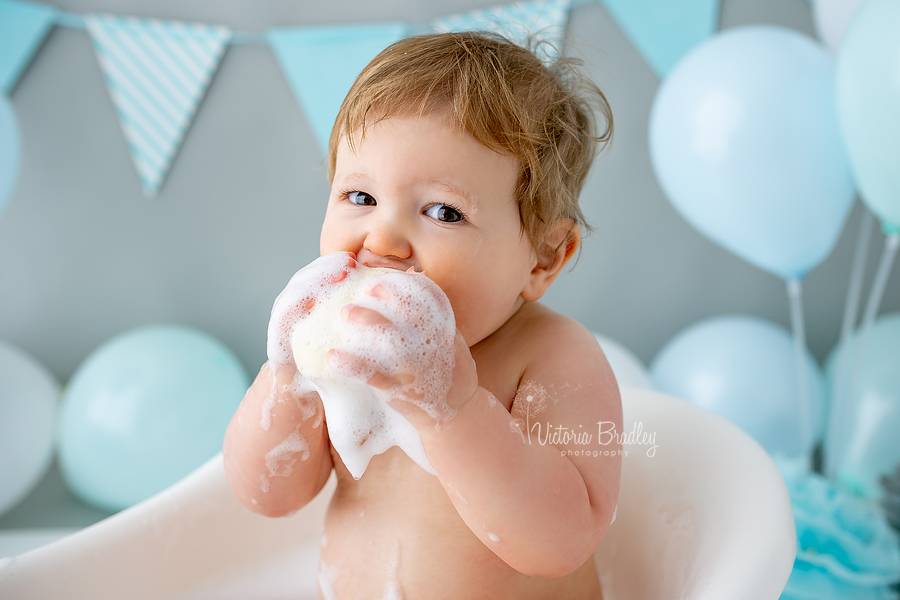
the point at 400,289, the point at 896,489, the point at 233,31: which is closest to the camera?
the point at 400,289

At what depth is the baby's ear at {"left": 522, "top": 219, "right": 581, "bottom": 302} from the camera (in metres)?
0.81

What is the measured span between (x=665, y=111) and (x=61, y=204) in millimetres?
1870

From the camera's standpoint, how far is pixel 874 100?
132cm

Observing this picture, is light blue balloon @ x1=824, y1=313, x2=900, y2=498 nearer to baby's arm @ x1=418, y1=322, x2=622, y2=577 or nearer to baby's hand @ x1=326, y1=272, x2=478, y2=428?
baby's arm @ x1=418, y1=322, x2=622, y2=577

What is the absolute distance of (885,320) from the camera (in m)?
1.79

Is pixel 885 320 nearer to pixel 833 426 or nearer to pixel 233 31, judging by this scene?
pixel 833 426

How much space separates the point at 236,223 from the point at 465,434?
6.45 ft

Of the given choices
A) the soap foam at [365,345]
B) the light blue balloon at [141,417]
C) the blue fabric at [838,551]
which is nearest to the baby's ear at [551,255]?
the soap foam at [365,345]

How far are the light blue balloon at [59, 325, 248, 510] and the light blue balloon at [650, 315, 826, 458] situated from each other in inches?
48.8

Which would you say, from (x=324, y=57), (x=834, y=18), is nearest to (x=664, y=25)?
(x=834, y=18)

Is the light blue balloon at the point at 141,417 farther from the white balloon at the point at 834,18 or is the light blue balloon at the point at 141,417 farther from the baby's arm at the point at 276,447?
the white balloon at the point at 834,18

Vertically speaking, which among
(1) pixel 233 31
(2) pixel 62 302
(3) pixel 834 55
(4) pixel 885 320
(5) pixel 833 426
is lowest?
(2) pixel 62 302

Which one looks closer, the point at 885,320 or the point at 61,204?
the point at 885,320

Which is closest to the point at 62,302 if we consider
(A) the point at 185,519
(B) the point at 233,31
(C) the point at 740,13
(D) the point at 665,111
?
(B) the point at 233,31
